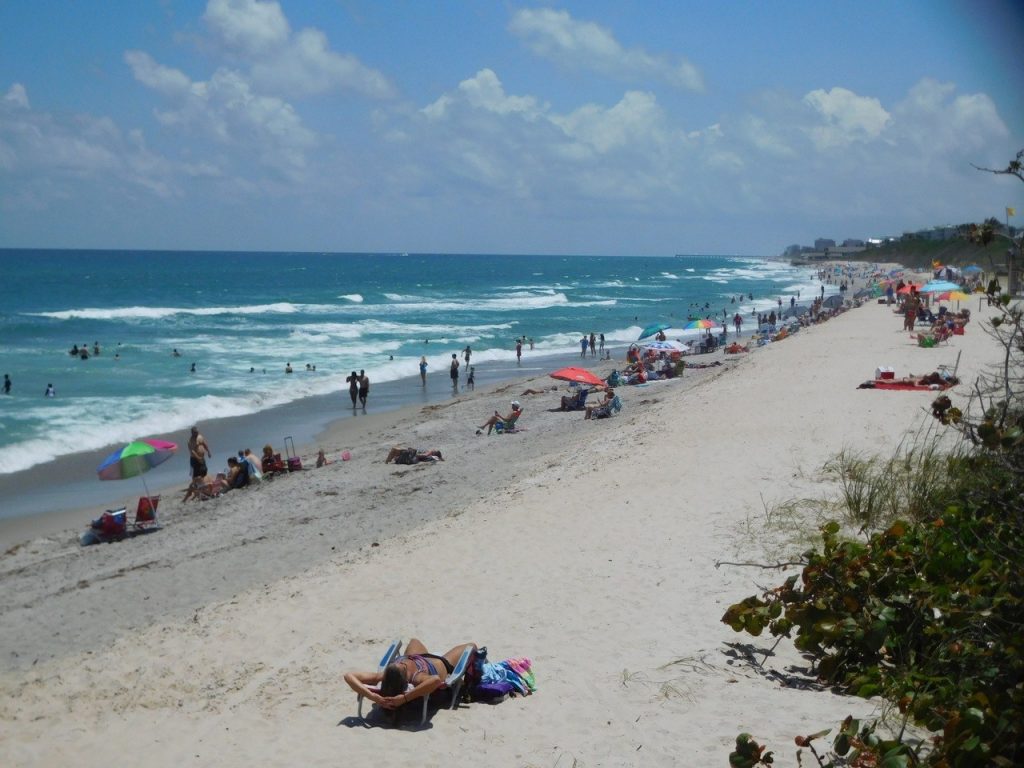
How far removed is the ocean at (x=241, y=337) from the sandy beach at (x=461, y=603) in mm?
8902

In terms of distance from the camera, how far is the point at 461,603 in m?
8.44

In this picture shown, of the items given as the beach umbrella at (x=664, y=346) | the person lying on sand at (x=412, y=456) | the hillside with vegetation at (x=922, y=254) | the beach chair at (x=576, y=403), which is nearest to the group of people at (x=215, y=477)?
the person lying on sand at (x=412, y=456)

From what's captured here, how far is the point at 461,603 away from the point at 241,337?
39.2 m

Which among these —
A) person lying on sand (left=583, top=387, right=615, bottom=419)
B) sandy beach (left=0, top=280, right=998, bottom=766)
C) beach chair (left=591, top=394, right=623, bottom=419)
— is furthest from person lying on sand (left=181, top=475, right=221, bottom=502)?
beach chair (left=591, top=394, right=623, bottom=419)

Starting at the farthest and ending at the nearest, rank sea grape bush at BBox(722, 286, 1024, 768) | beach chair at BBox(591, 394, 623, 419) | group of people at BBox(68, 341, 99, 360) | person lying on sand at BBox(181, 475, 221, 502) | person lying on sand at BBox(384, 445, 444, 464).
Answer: group of people at BBox(68, 341, 99, 360) → beach chair at BBox(591, 394, 623, 419) → person lying on sand at BBox(384, 445, 444, 464) → person lying on sand at BBox(181, 475, 221, 502) → sea grape bush at BBox(722, 286, 1024, 768)

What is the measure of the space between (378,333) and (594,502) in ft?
123

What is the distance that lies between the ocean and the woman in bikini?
15.3m

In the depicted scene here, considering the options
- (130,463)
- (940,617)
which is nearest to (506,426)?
(130,463)

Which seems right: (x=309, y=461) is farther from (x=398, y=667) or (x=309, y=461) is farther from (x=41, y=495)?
(x=398, y=667)

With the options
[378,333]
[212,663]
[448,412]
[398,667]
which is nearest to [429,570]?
[212,663]

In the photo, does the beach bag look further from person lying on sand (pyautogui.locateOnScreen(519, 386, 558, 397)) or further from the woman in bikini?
the woman in bikini

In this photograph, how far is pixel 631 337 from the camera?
48.7 meters

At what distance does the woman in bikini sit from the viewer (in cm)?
612

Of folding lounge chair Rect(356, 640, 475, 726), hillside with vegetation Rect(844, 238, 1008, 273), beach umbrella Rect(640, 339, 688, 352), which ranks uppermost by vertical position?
hillside with vegetation Rect(844, 238, 1008, 273)
